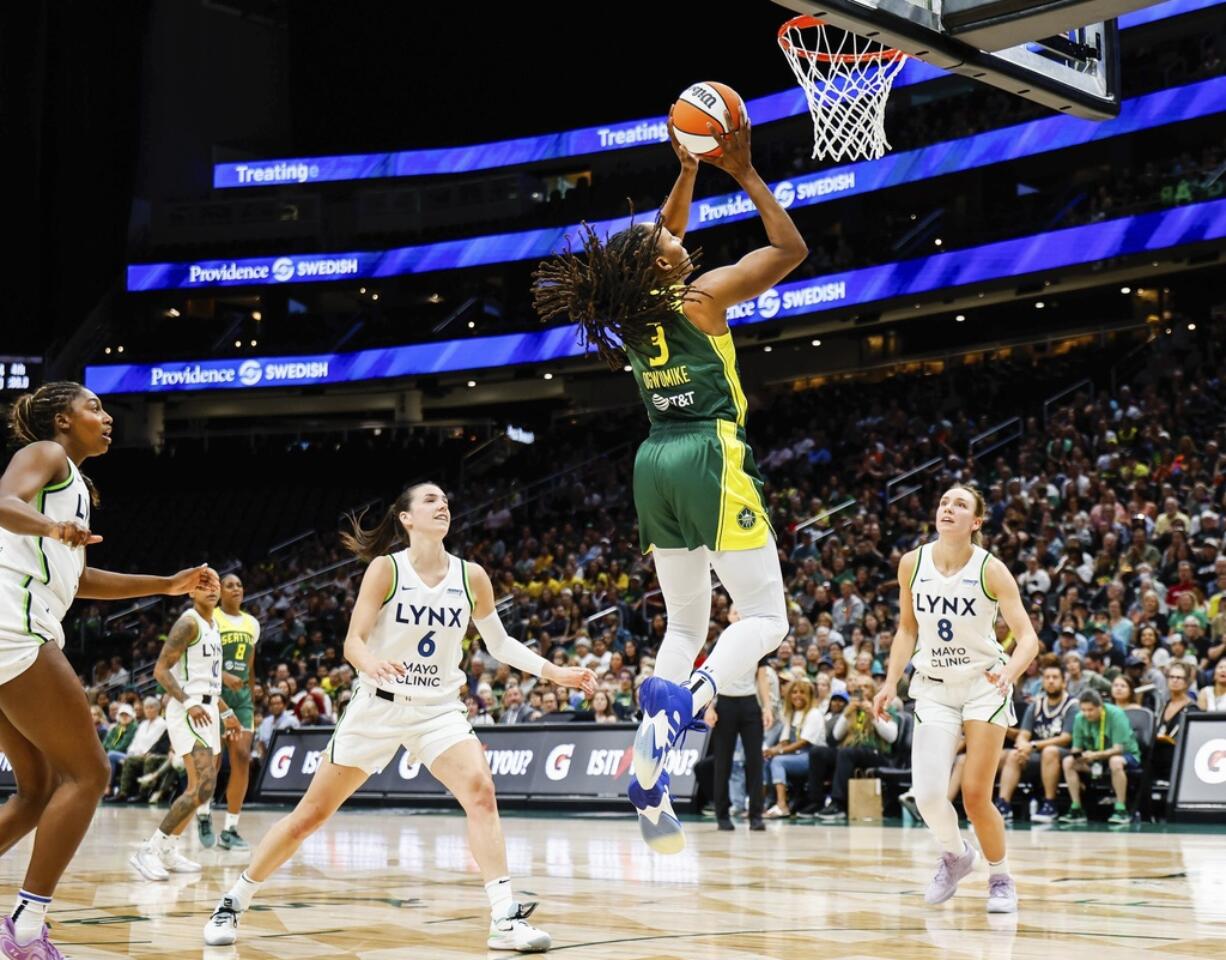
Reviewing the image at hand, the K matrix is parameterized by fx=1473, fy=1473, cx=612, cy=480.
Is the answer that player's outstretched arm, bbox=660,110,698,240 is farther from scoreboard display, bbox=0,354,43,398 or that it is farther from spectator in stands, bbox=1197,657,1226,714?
scoreboard display, bbox=0,354,43,398

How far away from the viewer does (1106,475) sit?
20.8m

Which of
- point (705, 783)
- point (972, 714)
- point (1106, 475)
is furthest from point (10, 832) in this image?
Answer: point (1106, 475)

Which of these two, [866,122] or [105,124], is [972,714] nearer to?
[866,122]

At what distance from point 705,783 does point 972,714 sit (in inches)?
337

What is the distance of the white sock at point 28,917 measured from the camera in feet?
16.4

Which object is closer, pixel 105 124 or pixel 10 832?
pixel 10 832

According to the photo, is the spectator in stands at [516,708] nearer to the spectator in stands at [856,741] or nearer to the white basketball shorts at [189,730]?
the spectator in stands at [856,741]

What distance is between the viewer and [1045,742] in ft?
43.5

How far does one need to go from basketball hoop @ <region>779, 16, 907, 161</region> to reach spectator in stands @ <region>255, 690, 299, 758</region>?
13.8 meters

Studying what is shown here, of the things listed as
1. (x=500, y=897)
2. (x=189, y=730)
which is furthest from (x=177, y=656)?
(x=500, y=897)

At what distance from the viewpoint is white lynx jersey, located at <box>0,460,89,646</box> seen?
5062 millimetres

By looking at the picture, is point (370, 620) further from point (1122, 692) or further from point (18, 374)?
point (18, 374)

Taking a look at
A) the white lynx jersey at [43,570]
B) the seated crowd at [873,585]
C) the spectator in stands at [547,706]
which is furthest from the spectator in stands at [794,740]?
the white lynx jersey at [43,570]

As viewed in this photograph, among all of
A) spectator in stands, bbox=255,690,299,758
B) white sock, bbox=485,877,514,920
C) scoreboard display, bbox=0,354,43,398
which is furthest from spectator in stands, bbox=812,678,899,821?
scoreboard display, bbox=0,354,43,398
